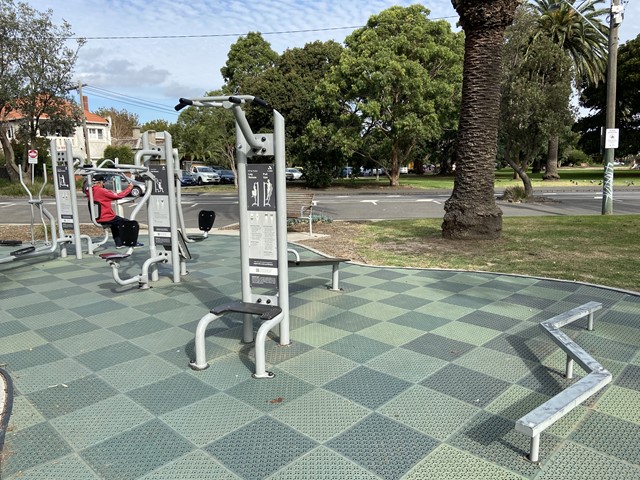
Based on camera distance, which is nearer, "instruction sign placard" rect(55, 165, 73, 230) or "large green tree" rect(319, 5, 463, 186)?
"instruction sign placard" rect(55, 165, 73, 230)

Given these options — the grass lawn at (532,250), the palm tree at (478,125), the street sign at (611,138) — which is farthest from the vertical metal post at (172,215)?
the street sign at (611,138)

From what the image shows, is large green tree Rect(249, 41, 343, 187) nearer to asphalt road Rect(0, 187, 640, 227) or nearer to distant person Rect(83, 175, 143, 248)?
asphalt road Rect(0, 187, 640, 227)

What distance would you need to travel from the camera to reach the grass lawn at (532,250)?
6.74 m

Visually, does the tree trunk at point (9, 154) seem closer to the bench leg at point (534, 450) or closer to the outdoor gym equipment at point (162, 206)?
the outdoor gym equipment at point (162, 206)

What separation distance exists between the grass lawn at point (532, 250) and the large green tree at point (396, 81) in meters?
16.3

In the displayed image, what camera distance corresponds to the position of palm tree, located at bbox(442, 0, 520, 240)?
8594mm

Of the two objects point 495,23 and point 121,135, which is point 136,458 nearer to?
point 495,23

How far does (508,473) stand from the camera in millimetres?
2348

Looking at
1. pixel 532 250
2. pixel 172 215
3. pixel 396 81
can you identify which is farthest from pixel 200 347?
pixel 396 81

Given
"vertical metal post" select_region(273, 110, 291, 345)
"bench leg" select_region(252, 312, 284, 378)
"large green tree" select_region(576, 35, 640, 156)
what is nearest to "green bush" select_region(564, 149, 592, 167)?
"large green tree" select_region(576, 35, 640, 156)

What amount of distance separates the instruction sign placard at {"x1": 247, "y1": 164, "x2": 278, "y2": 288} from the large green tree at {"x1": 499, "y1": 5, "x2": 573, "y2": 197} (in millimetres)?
15918

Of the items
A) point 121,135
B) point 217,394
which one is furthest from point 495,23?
point 121,135

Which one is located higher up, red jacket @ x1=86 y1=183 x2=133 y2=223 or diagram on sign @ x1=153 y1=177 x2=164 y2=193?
diagram on sign @ x1=153 y1=177 x2=164 y2=193

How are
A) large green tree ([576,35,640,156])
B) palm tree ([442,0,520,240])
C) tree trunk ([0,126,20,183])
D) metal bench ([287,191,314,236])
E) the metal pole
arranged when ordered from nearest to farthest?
palm tree ([442,0,520,240])
metal bench ([287,191,314,236])
the metal pole
tree trunk ([0,126,20,183])
large green tree ([576,35,640,156])
